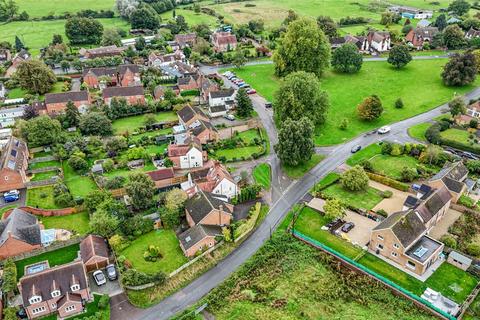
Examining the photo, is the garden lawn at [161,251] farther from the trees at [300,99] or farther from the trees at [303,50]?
the trees at [303,50]

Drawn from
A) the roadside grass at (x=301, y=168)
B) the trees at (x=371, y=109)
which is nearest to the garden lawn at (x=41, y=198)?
the roadside grass at (x=301, y=168)

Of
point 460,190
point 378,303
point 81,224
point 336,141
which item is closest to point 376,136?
point 336,141

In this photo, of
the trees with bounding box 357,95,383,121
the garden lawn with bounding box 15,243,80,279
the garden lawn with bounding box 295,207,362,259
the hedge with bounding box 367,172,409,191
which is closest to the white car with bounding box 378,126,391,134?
the trees with bounding box 357,95,383,121

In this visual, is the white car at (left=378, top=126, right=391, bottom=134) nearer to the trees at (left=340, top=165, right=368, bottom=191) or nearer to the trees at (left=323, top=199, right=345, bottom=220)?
the trees at (left=340, top=165, right=368, bottom=191)

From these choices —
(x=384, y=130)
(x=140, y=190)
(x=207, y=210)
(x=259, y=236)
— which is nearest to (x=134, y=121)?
(x=140, y=190)

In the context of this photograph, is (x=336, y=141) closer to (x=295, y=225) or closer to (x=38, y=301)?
(x=295, y=225)
